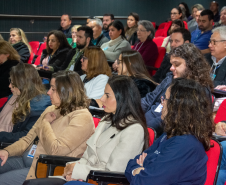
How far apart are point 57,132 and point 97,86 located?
132 centimetres

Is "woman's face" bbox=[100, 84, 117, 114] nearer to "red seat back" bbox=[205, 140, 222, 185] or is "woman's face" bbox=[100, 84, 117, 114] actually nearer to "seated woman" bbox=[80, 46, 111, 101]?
"red seat back" bbox=[205, 140, 222, 185]

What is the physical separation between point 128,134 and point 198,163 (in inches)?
17.8

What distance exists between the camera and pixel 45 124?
211cm

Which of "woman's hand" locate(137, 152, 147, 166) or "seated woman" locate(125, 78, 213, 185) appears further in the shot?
"woman's hand" locate(137, 152, 147, 166)

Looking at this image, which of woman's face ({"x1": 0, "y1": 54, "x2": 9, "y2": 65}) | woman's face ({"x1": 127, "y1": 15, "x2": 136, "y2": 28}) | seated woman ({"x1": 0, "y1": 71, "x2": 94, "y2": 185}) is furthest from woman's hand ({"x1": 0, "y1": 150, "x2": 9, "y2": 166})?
woman's face ({"x1": 127, "y1": 15, "x2": 136, "y2": 28})

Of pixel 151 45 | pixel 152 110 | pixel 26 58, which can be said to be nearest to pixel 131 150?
pixel 152 110

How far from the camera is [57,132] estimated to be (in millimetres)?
2125

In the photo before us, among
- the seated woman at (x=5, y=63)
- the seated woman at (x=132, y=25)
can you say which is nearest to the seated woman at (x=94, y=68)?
the seated woman at (x=5, y=63)

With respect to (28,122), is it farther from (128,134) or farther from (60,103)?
(128,134)

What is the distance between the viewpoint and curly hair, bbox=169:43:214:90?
92.5 inches

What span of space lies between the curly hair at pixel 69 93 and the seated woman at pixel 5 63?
5.88ft

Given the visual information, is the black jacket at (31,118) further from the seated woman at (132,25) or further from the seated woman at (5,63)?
the seated woman at (132,25)

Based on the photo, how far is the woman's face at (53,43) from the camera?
494 centimetres

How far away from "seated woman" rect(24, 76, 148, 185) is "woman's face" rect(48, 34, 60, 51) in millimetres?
3334
